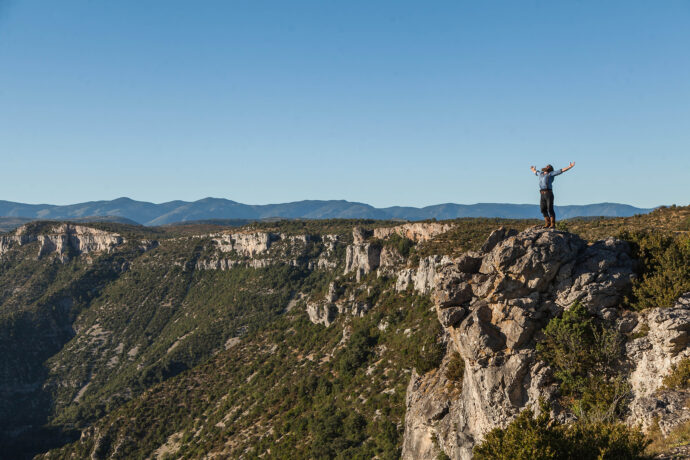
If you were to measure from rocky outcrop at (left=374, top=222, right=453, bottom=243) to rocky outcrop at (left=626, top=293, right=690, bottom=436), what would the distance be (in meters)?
75.5

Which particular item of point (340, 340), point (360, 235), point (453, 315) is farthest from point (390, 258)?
point (453, 315)

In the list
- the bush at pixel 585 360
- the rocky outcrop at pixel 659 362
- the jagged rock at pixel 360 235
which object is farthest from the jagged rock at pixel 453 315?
the jagged rock at pixel 360 235

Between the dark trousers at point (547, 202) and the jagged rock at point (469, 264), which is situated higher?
the dark trousers at point (547, 202)

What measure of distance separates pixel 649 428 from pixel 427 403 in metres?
16.3

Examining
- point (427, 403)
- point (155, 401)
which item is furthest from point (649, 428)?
point (155, 401)

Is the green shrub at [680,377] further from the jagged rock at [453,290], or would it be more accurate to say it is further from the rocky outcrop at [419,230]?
the rocky outcrop at [419,230]

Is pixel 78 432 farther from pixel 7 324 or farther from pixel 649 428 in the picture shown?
pixel 649 428

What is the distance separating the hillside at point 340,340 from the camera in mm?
24422

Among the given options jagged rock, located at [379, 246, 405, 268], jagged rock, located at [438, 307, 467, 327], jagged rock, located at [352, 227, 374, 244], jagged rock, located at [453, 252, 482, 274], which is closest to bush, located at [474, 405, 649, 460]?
jagged rock, located at [438, 307, 467, 327]

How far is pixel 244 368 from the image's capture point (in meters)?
102

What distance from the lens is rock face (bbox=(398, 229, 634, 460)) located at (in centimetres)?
2450

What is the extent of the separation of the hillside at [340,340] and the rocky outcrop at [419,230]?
639mm

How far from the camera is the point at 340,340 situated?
291ft

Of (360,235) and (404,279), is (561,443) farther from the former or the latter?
(360,235)
